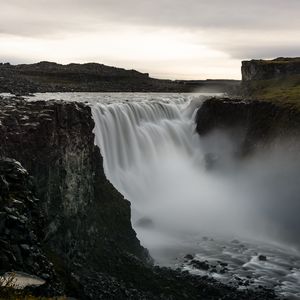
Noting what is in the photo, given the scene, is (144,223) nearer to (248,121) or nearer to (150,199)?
→ (150,199)

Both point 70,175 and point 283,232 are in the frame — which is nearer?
point 70,175

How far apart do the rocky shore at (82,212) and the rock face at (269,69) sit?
281ft

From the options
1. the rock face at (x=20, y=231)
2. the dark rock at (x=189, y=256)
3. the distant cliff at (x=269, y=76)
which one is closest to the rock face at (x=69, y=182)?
the dark rock at (x=189, y=256)

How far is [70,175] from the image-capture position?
39125 millimetres

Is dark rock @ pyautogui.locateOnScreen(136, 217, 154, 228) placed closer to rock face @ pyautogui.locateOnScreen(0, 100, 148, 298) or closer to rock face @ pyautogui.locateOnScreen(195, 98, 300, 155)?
rock face @ pyautogui.locateOnScreen(0, 100, 148, 298)

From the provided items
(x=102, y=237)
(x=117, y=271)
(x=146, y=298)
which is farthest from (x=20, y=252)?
(x=102, y=237)

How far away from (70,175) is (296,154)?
37227 millimetres

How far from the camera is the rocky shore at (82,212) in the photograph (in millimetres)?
33781

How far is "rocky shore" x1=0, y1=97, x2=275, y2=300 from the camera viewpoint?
33.8m

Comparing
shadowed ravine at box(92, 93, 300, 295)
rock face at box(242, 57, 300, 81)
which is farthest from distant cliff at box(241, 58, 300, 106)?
shadowed ravine at box(92, 93, 300, 295)

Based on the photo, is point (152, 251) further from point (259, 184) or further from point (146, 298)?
point (259, 184)

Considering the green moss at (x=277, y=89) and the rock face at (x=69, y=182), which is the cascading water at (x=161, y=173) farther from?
the green moss at (x=277, y=89)

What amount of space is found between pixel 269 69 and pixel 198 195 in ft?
210

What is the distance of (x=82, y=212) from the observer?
39.8 metres
